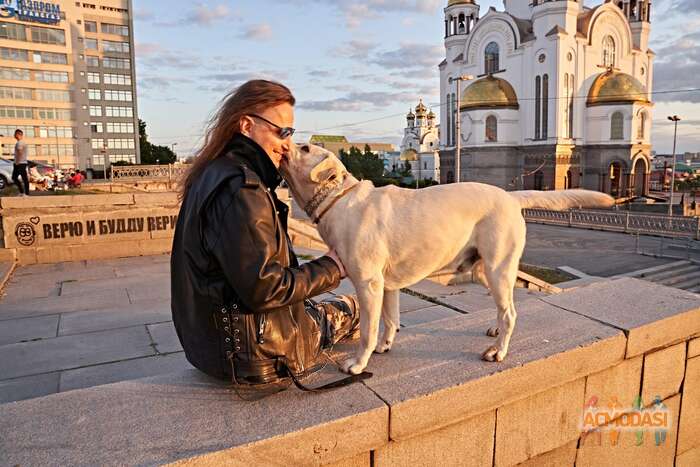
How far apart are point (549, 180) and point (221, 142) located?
160 ft

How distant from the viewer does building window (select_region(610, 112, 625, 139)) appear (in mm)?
47188

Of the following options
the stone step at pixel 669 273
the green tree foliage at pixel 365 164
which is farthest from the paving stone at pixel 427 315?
the green tree foliage at pixel 365 164

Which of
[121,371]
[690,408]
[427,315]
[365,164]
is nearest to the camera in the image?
[690,408]

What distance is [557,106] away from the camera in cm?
4641

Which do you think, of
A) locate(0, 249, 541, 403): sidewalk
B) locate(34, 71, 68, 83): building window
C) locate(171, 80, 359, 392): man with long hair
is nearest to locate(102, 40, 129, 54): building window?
locate(34, 71, 68, 83): building window

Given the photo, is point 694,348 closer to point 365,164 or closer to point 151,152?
point 365,164

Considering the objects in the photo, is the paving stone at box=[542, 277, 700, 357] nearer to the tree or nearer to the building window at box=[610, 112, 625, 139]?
the building window at box=[610, 112, 625, 139]

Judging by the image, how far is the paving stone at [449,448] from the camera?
2543 mm

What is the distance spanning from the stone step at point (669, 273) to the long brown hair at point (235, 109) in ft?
56.0

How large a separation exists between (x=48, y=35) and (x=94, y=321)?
79018mm

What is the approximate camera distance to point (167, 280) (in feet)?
25.6

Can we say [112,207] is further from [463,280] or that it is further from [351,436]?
[351,436]

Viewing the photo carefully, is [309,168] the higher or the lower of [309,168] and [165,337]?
the higher

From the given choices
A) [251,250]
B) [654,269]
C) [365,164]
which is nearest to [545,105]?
[365,164]
